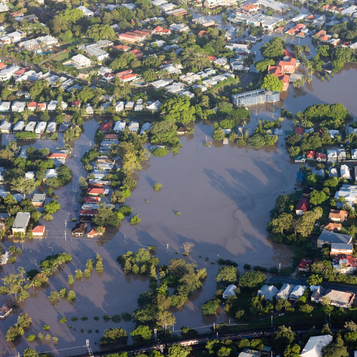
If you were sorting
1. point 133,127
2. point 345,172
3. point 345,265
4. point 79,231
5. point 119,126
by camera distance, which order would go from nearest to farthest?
1. point 345,265
2. point 79,231
3. point 345,172
4. point 133,127
5. point 119,126

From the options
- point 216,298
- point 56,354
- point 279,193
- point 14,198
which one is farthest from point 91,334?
point 279,193

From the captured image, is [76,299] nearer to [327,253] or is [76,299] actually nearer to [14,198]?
[14,198]

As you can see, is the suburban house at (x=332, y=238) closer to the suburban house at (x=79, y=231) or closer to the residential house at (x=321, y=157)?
the residential house at (x=321, y=157)

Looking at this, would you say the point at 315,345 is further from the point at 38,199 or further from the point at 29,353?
the point at 38,199

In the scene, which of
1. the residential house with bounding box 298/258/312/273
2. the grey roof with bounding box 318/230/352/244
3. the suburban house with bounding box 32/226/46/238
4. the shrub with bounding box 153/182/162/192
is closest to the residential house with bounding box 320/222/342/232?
the grey roof with bounding box 318/230/352/244

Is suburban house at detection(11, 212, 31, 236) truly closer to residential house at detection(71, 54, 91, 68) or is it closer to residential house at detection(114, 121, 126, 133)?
residential house at detection(114, 121, 126, 133)

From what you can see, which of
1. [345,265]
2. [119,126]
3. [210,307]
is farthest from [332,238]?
[119,126]

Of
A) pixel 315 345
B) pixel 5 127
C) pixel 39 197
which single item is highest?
pixel 315 345
